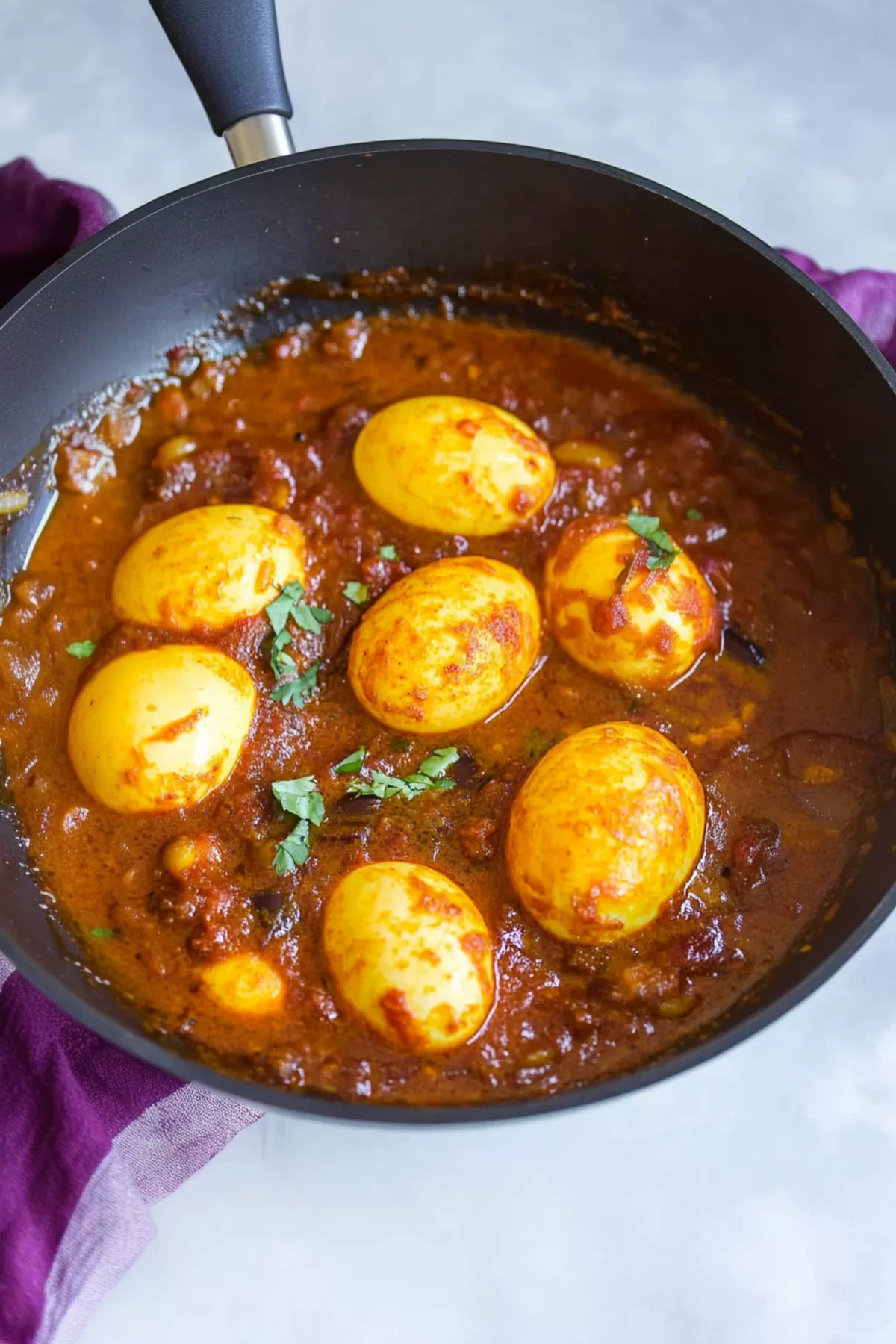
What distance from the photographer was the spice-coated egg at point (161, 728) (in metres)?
2.52

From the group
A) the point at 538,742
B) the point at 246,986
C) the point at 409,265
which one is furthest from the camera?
the point at 409,265

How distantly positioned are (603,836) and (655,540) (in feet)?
2.36

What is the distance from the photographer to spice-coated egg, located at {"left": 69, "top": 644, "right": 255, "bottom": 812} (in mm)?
2523

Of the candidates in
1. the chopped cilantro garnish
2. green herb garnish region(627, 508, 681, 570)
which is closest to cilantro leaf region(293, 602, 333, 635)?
the chopped cilantro garnish

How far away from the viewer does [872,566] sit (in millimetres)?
2953

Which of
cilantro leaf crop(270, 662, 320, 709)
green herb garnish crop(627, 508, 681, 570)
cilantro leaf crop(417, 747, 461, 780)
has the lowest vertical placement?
cilantro leaf crop(417, 747, 461, 780)

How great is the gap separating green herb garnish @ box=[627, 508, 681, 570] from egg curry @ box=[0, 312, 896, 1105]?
0.01 meters

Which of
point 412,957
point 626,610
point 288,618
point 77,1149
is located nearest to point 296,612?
point 288,618

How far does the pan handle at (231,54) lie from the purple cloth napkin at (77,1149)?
1923 mm

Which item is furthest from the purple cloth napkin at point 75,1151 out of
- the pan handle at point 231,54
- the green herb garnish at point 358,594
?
the pan handle at point 231,54

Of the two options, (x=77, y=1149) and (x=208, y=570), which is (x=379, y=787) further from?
(x=77, y=1149)

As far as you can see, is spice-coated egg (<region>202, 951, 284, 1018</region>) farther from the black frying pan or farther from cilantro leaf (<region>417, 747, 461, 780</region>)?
cilantro leaf (<region>417, 747, 461, 780</region>)

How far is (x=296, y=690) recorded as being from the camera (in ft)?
8.87

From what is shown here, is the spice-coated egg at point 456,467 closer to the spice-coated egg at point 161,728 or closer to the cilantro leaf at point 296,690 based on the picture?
the cilantro leaf at point 296,690
